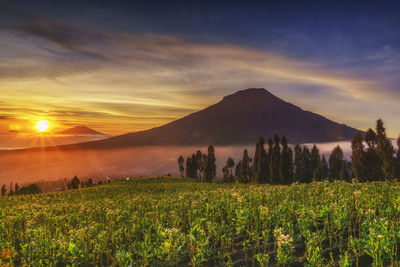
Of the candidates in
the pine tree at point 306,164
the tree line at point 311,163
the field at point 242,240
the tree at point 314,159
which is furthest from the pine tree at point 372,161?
the field at point 242,240

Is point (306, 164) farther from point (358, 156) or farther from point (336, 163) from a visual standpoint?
point (358, 156)

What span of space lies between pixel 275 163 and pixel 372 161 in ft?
85.4

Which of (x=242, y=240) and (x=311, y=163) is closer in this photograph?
(x=242, y=240)

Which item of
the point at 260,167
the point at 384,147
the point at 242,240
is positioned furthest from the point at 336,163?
the point at 242,240

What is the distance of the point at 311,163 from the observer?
9994cm

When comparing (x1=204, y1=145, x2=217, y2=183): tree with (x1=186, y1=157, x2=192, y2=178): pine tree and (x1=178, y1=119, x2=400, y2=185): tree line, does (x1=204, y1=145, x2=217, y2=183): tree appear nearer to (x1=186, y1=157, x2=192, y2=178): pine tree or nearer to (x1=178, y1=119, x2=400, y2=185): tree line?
(x1=178, y1=119, x2=400, y2=185): tree line

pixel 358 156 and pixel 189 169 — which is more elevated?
pixel 358 156

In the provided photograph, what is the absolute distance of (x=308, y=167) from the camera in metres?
99.5

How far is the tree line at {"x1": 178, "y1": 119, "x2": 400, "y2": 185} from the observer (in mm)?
51094

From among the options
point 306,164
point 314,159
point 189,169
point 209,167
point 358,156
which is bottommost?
point 189,169

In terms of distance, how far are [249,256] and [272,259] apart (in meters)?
0.76

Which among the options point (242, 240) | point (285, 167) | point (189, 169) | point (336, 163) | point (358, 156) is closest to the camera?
point (242, 240)

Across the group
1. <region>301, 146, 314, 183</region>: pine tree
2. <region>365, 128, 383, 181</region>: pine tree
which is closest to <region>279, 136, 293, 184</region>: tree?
<region>365, 128, 383, 181</region>: pine tree

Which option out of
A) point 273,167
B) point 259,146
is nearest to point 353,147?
point 273,167
